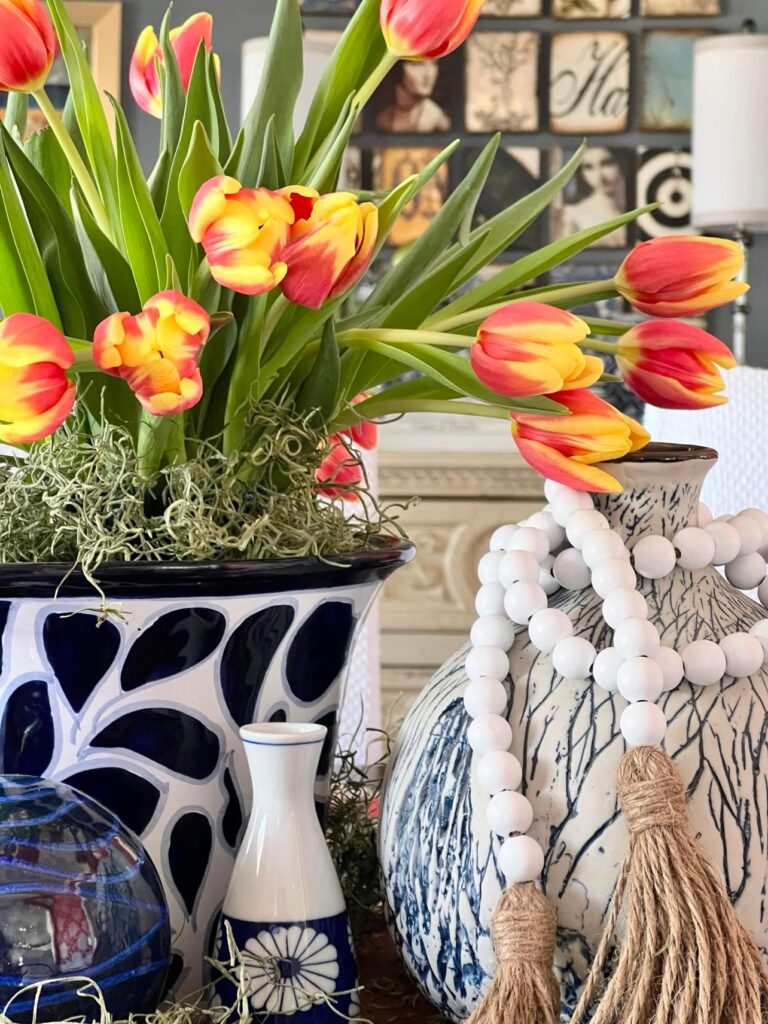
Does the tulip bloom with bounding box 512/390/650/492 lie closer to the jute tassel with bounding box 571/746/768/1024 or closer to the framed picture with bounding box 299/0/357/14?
the jute tassel with bounding box 571/746/768/1024

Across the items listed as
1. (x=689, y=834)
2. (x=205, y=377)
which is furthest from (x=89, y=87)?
(x=689, y=834)

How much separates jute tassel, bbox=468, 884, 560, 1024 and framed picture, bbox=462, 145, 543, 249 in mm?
2372

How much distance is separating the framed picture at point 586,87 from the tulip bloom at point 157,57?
2.22m

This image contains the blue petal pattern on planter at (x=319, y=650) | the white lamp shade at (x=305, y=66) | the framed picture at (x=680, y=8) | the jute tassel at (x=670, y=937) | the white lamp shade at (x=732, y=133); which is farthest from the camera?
the framed picture at (x=680, y=8)

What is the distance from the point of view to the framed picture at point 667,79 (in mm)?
2635

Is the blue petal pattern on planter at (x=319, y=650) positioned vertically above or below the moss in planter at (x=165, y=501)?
below

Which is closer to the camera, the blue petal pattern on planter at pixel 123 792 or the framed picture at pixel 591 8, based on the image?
the blue petal pattern on planter at pixel 123 792

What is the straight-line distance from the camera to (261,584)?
1.43 feet

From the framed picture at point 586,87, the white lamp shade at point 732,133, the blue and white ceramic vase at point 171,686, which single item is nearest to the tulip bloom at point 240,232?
the blue and white ceramic vase at point 171,686

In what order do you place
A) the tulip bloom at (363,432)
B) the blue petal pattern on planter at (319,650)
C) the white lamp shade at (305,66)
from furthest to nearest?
the white lamp shade at (305,66)
the tulip bloom at (363,432)
the blue petal pattern on planter at (319,650)

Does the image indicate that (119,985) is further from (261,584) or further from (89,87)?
(89,87)

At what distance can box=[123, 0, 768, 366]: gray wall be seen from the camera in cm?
265

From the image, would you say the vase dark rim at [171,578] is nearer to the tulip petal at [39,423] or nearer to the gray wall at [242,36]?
the tulip petal at [39,423]

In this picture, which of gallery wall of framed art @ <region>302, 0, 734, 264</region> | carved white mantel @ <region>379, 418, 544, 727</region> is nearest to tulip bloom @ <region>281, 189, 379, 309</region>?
carved white mantel @ <region>379, 418, 544, 727</region>
